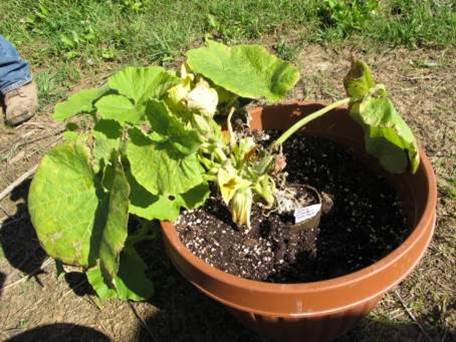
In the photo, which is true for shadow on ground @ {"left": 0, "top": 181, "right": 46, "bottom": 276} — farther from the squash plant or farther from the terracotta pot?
the terracotta pot

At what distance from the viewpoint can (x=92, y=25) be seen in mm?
3131

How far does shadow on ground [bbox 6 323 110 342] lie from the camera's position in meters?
1.90

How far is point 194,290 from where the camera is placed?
1955 millimetres

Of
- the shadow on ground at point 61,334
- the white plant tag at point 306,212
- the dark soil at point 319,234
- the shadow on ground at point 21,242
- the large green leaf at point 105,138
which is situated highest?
the large green leaf at point 105,138

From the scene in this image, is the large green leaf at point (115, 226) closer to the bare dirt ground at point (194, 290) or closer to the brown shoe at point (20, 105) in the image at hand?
the bare dirt ground at point (194, 290)

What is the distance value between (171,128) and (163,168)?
10 cm

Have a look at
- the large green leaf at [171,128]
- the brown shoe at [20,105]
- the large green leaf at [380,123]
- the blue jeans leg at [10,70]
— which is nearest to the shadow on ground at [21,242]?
the brown shoe at [20,105]

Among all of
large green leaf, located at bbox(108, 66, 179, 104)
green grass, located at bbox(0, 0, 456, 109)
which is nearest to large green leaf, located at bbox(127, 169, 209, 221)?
large green leaf, located at bbox(108, 66, 179, 104)

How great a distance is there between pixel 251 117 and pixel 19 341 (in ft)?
3.42

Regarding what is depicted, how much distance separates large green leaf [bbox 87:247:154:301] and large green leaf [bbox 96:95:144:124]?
47 cm

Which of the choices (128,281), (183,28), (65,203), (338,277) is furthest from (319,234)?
(183,28)

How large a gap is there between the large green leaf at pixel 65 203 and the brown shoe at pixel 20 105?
134cm

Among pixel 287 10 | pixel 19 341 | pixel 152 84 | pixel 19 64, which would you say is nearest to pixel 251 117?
pixel 152 84

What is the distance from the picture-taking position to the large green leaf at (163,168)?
55.4 inches
